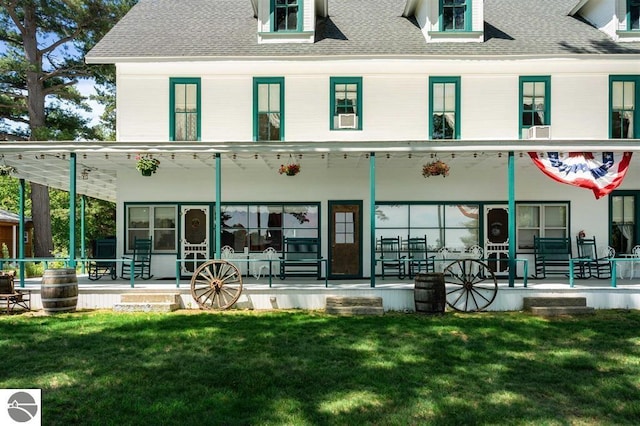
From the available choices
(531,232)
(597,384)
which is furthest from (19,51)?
(597,384)

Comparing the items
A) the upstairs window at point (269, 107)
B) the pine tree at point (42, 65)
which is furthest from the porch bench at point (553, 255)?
the pine tree at point (42, 65)

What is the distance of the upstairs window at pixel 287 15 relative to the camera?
40.3 ft

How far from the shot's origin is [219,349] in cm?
654

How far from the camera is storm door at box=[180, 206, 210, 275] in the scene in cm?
1235

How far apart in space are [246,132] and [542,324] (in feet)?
27.0

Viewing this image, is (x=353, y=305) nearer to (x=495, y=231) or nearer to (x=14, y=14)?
(x=495, y=231)

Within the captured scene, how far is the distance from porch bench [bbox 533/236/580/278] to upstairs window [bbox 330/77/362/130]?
19.2 feet

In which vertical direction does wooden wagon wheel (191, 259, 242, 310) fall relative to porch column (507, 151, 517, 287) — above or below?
below

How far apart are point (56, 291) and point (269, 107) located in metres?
6.63

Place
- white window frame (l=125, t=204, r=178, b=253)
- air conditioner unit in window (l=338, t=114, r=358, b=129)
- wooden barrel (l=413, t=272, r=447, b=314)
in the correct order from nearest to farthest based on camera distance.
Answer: wooden barrel (l=413, t=272, r=447, b=314) < air conditioner unit in window (l=338, t=114, r=358, b=129) < white window frame (l=125, t=204, r=178, b=253)

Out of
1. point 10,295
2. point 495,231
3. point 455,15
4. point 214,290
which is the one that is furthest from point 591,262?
point 10,295

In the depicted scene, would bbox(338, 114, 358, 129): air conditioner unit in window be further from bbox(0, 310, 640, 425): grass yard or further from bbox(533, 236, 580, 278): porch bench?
bbox(533, 236, 580, 278): porch bench
